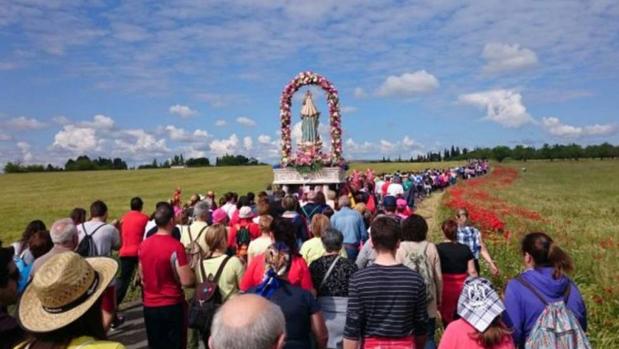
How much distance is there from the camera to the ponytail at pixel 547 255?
4176 mm

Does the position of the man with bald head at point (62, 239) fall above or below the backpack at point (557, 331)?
above

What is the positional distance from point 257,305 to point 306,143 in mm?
19622

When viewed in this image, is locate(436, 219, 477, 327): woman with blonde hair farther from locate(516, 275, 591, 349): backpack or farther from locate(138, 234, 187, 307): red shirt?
locate(138, 234, 187, 307): red shirt

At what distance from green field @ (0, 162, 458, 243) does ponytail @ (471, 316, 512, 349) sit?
21.8 metres

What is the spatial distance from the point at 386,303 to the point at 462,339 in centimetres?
80

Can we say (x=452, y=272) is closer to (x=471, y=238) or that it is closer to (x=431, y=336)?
(x=431, y=336)

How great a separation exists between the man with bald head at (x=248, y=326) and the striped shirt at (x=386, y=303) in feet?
6.01

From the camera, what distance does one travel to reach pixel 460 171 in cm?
6028

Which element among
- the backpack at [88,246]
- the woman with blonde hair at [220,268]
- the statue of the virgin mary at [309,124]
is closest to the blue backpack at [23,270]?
the backpack at [88,246]

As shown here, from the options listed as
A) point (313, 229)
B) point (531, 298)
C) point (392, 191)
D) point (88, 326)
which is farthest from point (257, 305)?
point (392, 191)

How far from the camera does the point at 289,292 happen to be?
13.9 feet

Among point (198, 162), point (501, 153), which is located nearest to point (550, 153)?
point (501, 153)

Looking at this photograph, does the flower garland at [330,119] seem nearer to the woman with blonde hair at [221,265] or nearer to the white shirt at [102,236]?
the white shirt at [102,236]

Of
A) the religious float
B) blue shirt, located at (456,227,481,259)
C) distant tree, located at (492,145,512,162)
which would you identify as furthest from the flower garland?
distant tree, located at (492,145,512,162)
